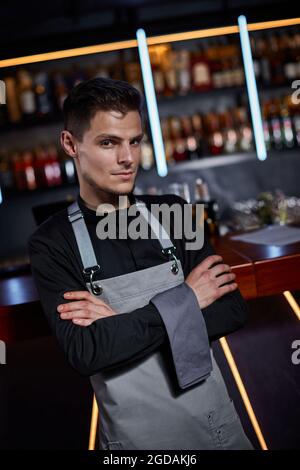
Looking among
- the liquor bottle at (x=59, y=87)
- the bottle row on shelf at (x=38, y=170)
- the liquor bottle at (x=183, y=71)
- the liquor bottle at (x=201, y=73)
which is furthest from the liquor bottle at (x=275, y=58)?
the bottle row on shelf at (x=38, y=170)

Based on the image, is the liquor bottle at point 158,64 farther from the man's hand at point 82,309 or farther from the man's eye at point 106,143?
the man's hand at point 82,309

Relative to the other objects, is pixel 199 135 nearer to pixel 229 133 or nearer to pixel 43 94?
pixel 229 133

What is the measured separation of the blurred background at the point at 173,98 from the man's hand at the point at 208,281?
117cm

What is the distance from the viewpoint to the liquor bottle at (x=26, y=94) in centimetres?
359

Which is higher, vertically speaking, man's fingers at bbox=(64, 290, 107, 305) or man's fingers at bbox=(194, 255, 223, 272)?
man's fingers at bbox=(194, 255, 223, 272)

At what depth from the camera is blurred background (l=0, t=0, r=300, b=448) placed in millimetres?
3084

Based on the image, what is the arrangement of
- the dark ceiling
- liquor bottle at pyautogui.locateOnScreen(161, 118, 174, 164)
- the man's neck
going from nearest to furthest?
the man's neck < the dark ceiling < liquor bottle at pyautogui.locateOnScreen(161, 118, 174, 164)

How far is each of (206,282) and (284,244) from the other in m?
0.70

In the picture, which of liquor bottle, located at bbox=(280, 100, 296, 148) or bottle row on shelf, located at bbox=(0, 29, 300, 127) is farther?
liquor bottle, located at bbox=(280, 100, 296, 148)

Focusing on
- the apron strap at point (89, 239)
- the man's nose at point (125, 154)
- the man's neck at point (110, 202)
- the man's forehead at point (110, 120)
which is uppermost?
the man's forehead at point (110, 120)

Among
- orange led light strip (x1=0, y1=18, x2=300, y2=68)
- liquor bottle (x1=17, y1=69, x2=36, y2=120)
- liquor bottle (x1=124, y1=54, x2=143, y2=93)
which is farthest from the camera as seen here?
liquor bottle (x1=124, y1=54, x2=143, y2=93)

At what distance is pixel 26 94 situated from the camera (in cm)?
357

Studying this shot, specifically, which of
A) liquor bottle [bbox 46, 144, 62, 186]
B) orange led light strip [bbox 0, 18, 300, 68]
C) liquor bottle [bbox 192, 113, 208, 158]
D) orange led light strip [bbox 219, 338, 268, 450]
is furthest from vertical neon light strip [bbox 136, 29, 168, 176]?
orange led light strip [bbox 219, 338, 268, 450]

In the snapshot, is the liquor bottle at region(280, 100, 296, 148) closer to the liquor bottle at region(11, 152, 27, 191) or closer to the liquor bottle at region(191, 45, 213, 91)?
the liquor bottle at region(191, 45, 213, 91)
